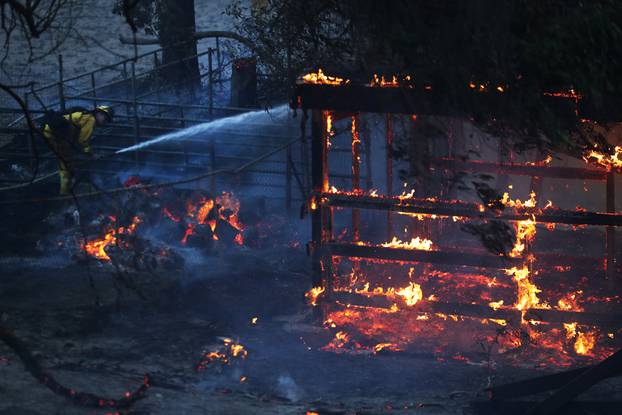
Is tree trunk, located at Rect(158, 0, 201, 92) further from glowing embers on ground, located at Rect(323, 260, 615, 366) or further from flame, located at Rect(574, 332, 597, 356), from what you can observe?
flame, located at Rect(574, 332, 597, 356)

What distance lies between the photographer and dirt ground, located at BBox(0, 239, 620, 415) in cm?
653

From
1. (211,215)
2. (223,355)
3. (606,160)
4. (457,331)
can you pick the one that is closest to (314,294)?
(223,355)

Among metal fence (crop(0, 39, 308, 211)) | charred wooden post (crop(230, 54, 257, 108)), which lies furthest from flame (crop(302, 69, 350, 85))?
charred wooden post (crop(230, 54, 257, 108))

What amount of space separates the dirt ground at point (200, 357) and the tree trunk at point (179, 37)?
8.41 meters

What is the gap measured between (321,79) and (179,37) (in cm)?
1137

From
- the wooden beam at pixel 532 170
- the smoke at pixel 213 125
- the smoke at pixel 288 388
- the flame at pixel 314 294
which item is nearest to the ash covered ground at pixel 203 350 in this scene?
the smoke at pixel 288 388

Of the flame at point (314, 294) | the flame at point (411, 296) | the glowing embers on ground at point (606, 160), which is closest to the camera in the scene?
the flame at point (411, 296)

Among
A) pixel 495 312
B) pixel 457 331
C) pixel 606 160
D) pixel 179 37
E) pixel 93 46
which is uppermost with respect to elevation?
pixel 93 46

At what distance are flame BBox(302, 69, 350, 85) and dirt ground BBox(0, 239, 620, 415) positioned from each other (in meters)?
2.55

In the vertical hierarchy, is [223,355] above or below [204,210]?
below

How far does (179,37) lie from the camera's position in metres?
18.0

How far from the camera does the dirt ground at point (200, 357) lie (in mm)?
6527

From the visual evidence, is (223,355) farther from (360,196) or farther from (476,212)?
(476,212)

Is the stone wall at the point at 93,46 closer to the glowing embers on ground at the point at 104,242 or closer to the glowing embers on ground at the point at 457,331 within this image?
the glowing embers on ground at the point at 104,242
